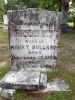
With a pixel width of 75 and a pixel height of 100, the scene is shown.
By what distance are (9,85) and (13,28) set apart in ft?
6.09

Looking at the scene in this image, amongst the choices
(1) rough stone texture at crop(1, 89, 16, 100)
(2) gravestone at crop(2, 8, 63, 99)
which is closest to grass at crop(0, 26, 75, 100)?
(1) rough stone texture at crop(1, 89, 16, 100)

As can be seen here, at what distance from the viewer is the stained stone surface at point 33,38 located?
6.82m

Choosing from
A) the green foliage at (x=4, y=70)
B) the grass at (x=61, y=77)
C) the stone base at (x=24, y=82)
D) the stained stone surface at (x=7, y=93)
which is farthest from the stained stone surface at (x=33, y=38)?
the stained stone surface at (x=7, y=93)

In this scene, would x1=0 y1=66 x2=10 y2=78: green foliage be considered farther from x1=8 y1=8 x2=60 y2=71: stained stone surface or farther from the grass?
x1=8 y1=8 x2=60 y2=71: stained stone surface

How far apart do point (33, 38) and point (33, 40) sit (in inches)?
2.4

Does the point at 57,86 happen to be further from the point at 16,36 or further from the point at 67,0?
the point at 67,0

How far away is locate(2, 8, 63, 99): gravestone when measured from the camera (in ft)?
22.3

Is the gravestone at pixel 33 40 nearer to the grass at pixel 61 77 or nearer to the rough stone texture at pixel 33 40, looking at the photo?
the rough stone texture at pixel 33 40

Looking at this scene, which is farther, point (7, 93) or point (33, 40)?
point (33, 40)

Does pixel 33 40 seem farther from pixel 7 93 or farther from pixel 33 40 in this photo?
pixel 7 93

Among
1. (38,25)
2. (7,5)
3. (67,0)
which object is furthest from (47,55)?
(7,5)

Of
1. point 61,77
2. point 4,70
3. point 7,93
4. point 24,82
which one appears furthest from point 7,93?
point 4,70

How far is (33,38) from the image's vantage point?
7.06 meters

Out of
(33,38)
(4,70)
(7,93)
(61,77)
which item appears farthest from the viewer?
(4,70)
